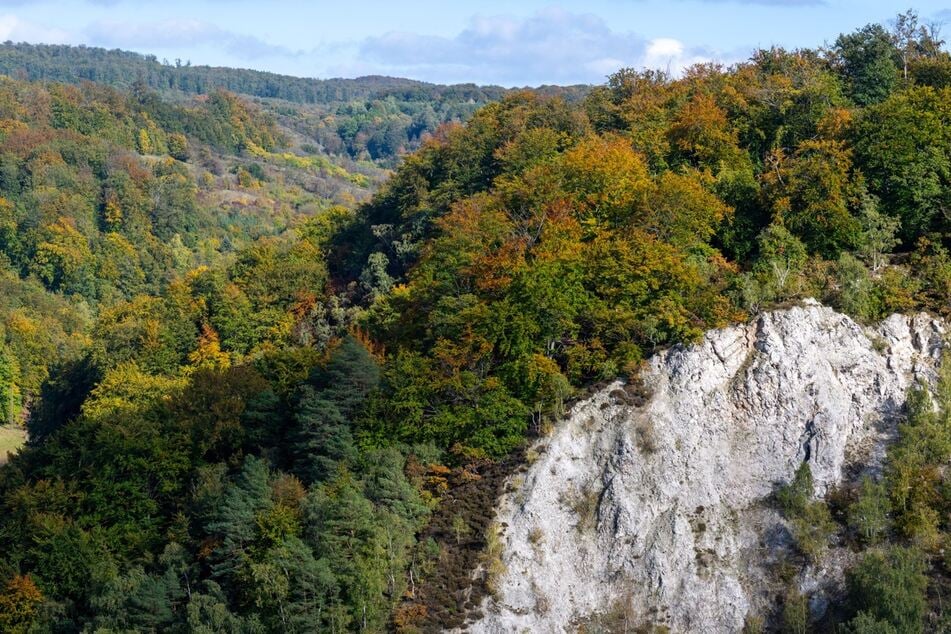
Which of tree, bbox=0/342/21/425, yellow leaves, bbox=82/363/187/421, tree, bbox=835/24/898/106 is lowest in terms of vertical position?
tree, bbox=0/342/21/425

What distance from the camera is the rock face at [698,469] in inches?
1634

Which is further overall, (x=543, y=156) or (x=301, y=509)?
(x=543, y=156)

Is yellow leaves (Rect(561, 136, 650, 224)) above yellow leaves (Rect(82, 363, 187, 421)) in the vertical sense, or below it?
above

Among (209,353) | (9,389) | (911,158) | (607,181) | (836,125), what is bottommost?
(9,389)

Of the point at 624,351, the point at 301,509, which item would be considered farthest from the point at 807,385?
the point at 301,509

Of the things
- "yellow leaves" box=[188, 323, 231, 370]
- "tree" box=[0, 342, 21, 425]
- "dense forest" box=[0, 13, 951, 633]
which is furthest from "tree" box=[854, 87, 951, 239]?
"tree" box=[0, 342, 21, 425]

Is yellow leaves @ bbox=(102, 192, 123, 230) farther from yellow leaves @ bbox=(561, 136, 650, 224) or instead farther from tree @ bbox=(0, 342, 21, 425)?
yellow leaves @ bbox=(561, 136, 650, 224)

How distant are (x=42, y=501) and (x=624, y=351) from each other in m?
28.0

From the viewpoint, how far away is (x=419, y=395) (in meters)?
48.2

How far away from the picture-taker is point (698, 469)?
44.1m

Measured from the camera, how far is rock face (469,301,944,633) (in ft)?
136

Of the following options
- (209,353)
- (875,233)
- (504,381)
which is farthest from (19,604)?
(875,233)

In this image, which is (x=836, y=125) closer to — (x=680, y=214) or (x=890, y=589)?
(x=680, y=214)

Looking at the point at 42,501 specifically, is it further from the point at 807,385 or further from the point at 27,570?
the point at 807,385
